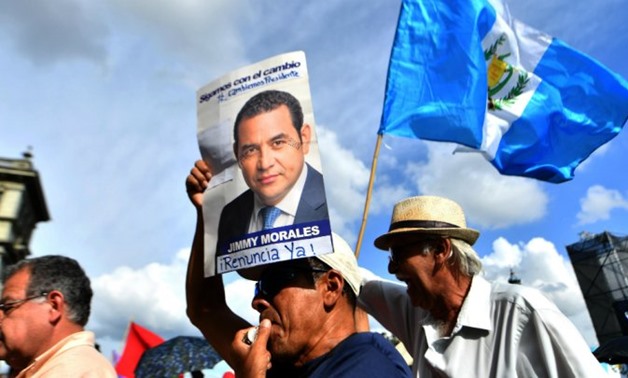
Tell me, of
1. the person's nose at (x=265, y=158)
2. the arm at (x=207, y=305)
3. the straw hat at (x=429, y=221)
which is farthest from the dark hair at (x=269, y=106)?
the straw hat at (x=429, y=221)

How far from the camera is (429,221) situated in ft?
7.76

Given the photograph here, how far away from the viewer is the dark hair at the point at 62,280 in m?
2.32

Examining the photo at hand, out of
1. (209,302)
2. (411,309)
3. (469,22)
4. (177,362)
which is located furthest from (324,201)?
(177,362)

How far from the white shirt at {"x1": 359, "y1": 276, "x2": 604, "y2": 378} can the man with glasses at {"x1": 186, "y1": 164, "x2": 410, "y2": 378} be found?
58 centimetres

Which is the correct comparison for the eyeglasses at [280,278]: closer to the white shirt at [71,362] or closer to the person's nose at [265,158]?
the person's nose at [265,158]

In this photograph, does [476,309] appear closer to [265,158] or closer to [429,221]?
[429,221]

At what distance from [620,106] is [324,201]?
5728 mm

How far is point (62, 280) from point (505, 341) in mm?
2080

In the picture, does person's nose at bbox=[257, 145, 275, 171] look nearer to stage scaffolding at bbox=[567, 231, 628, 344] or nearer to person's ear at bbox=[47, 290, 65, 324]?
person's ear at bbox=[47, 290, 65, 324]

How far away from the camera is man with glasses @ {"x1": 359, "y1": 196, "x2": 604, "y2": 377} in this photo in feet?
6.05

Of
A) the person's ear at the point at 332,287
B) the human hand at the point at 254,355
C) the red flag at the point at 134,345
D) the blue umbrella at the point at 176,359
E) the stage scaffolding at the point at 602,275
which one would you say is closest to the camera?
the human hand at the point at 254,355

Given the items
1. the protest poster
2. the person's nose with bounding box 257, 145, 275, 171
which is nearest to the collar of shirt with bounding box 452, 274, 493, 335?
the protest poster

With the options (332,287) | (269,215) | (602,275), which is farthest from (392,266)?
(602,275)

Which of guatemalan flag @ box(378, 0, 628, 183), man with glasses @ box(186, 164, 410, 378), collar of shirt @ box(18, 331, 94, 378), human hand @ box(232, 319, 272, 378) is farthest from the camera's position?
guatemalan flag @ box(378, 0, 628, 183)
